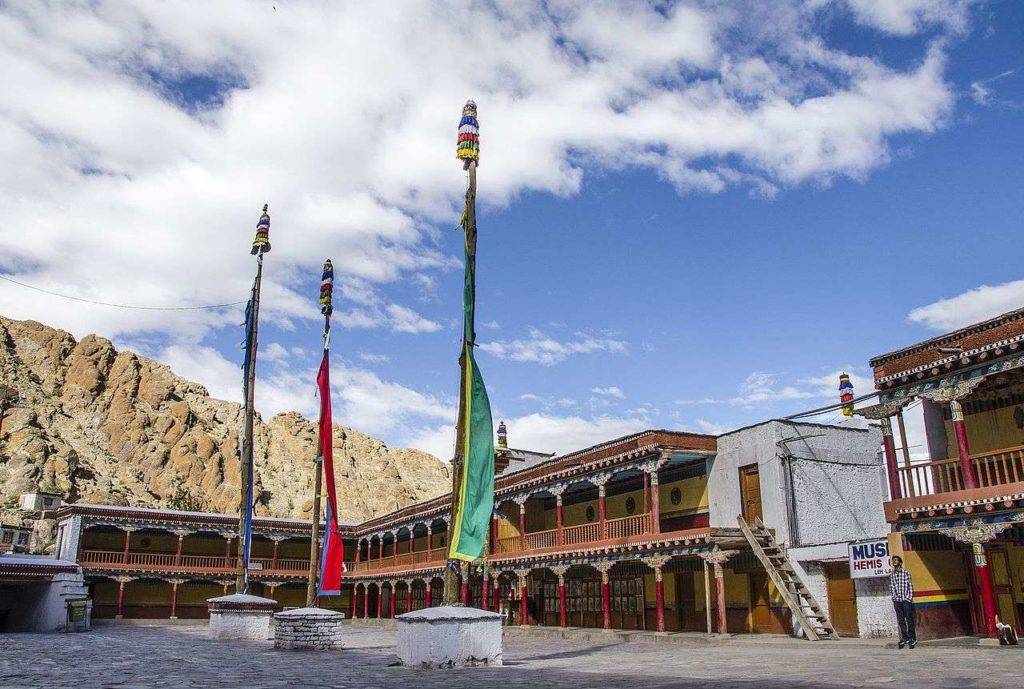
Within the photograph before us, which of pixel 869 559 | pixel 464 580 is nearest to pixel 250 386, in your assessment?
pixel 464 580

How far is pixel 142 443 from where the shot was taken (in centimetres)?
8581

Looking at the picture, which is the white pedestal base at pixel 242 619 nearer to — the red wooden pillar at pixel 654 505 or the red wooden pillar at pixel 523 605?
the red wooden pillar at pixel 523 605

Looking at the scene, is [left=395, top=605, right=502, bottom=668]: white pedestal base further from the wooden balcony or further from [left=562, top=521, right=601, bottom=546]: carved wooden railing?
the wooden balcony

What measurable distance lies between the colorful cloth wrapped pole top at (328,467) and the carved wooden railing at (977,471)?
13.4 metres

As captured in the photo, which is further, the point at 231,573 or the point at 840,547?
the point at 231,573

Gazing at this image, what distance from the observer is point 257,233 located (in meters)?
27.2

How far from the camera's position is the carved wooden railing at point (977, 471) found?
53.5 ft

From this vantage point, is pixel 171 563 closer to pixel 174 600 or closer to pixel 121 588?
pixel 174 600

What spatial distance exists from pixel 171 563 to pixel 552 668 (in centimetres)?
3674

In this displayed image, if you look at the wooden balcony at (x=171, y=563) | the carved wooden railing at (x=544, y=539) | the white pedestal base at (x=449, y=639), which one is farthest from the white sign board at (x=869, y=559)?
the wooden balcony at (x=171, y=563)

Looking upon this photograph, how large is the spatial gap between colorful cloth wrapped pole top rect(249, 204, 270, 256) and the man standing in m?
21.2

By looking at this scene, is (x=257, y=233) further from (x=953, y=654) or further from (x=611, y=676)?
(x=953, y=654)

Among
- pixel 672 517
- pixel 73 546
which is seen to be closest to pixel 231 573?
pixel 73 546

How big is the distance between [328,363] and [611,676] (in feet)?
47.4
